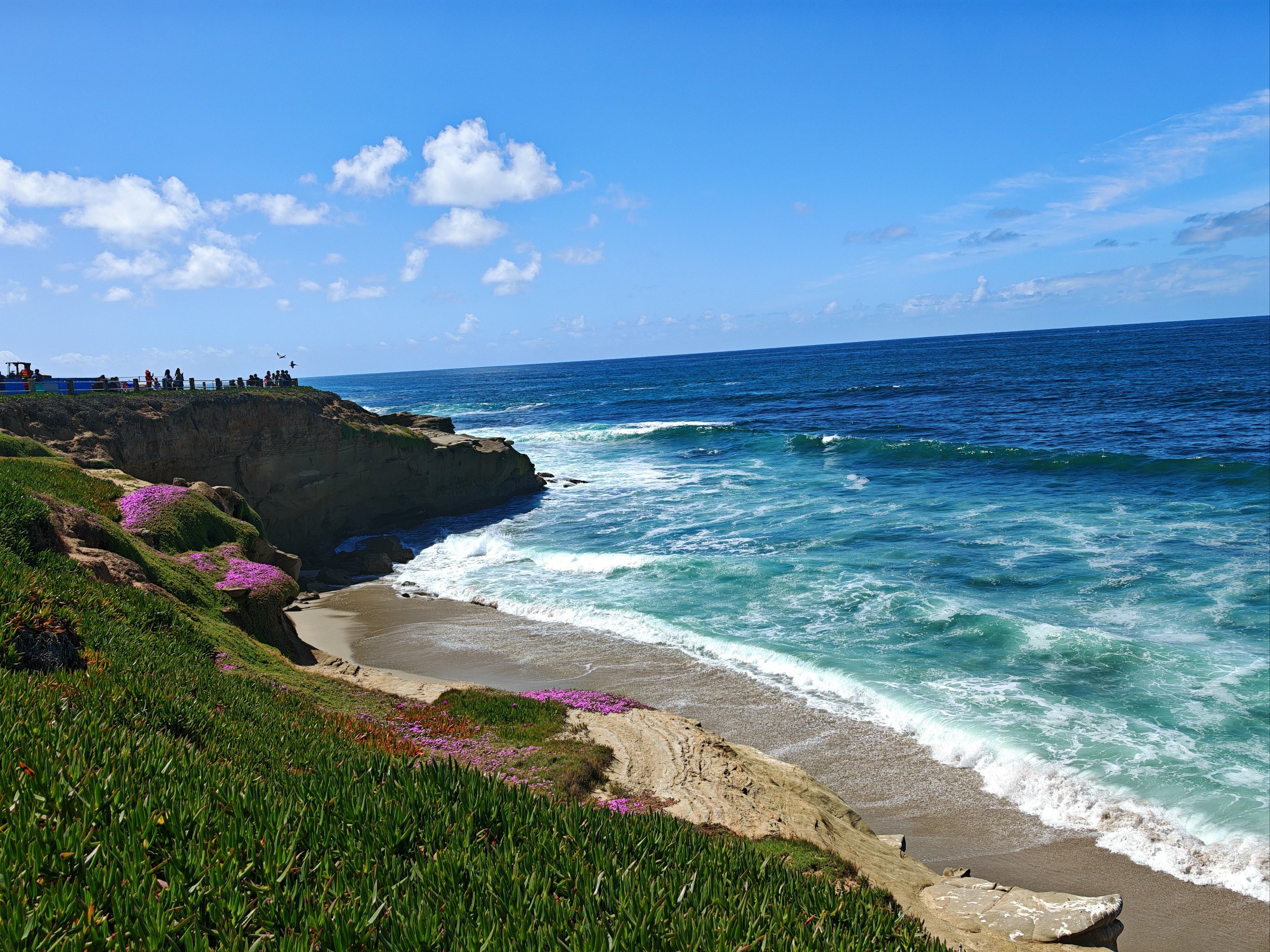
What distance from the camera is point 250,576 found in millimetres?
18609

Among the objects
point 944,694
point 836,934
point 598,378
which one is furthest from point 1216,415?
point 598,378

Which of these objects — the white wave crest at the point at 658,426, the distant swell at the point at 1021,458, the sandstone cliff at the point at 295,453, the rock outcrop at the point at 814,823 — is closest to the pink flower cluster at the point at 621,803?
the rock outcrop at the point at 814,823

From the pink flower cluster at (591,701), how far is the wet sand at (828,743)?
2.62 m

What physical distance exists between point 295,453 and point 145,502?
1564cm

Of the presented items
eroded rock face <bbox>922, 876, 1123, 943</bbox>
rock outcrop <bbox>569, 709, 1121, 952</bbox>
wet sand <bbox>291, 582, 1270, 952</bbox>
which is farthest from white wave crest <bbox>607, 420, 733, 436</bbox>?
eroded rock face <bbox>922, 876, 1123, 943</bbox>

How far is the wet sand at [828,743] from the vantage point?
36.4ft

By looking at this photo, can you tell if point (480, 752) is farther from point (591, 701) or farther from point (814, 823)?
point (814, 823)

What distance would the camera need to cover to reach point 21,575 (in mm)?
9992

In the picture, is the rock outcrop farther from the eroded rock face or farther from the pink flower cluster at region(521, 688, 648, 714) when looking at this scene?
the pink flower cluster at region(521, 688, 648, 714)

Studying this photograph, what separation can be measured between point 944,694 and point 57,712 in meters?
16.4

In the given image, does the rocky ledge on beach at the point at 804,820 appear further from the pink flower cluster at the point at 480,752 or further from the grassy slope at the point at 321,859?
the grassy slope at the point at 321,859

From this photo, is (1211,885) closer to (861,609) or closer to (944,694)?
(944,694)

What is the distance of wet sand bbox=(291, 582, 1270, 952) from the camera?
36.4 feet

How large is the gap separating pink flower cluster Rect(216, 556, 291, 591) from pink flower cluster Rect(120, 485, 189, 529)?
2.25 metres
